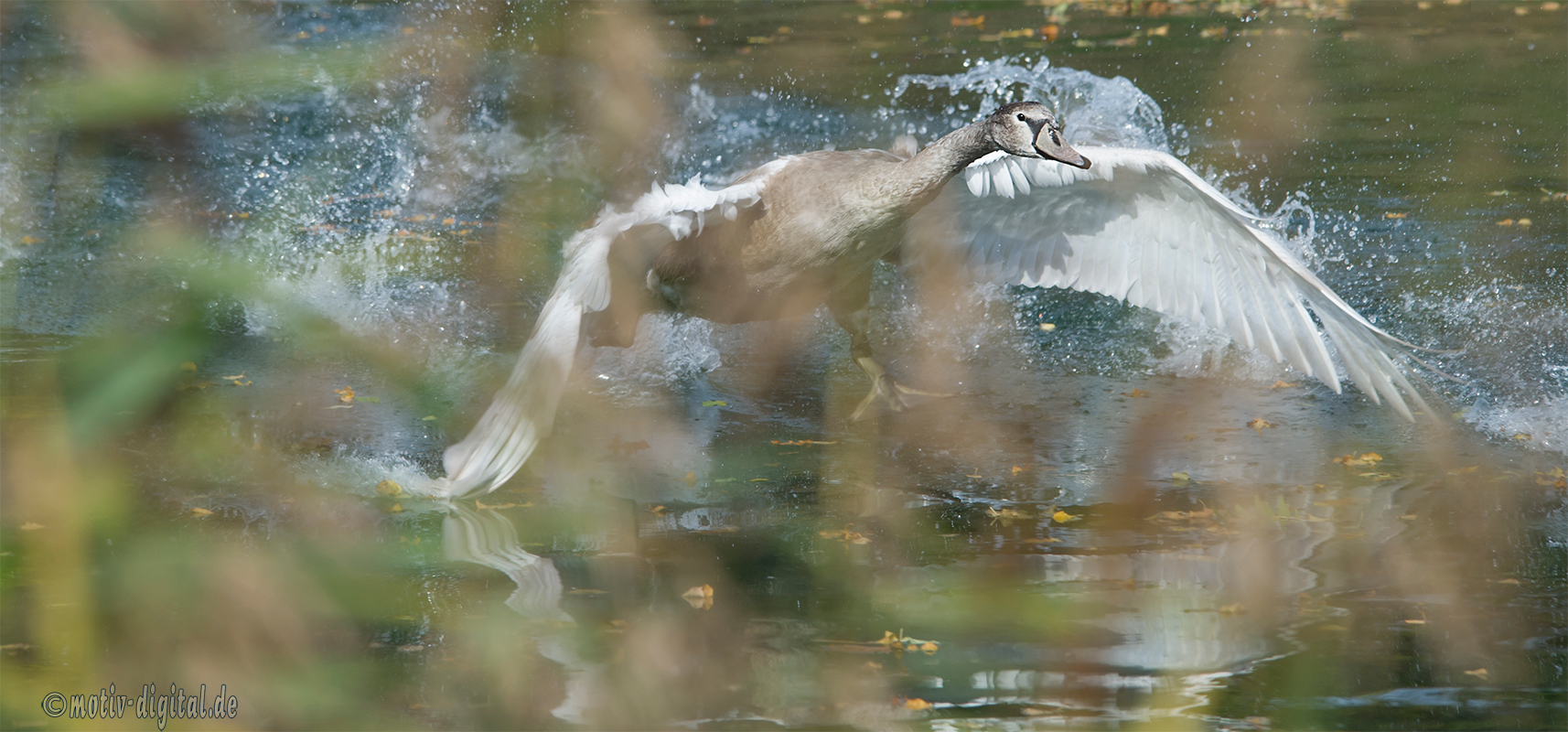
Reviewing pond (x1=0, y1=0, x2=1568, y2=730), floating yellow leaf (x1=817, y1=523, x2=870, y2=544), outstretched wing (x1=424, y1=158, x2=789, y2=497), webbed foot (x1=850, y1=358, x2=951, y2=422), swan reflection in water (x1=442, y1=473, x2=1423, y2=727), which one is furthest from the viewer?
webbed foot (x1=850, y1=358, x2=951, y2=422)

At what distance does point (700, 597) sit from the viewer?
3.79 m

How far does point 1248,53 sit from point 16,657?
11651 mm

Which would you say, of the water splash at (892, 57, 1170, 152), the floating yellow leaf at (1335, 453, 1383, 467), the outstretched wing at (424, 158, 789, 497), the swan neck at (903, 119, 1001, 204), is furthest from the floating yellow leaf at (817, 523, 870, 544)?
the water splash at (892, 57, 1170, 152)

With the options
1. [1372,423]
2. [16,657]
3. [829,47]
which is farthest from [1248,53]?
[16,657]

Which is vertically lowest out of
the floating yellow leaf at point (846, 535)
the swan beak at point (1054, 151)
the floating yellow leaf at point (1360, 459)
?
the floating yellow leaf at point (846, 535)

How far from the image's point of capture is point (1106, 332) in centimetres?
666

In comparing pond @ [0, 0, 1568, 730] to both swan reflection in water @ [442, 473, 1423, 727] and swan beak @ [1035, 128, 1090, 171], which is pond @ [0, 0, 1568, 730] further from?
swan beak @ [1035, 128, 1090, 171]

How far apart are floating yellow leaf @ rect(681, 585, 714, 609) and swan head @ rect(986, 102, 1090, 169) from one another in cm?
196

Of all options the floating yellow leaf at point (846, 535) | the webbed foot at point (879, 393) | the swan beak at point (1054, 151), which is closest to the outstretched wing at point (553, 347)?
the floating yellow leaf at point (846, 535)

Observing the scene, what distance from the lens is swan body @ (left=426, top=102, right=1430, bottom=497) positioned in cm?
418

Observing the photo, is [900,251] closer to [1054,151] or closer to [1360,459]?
[1054,151]

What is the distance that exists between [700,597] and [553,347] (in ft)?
3.19

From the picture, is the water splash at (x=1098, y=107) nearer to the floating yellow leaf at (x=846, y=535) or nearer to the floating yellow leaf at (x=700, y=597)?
the floating yellow leaf at (x=846, y=535)

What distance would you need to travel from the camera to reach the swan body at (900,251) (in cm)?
418
